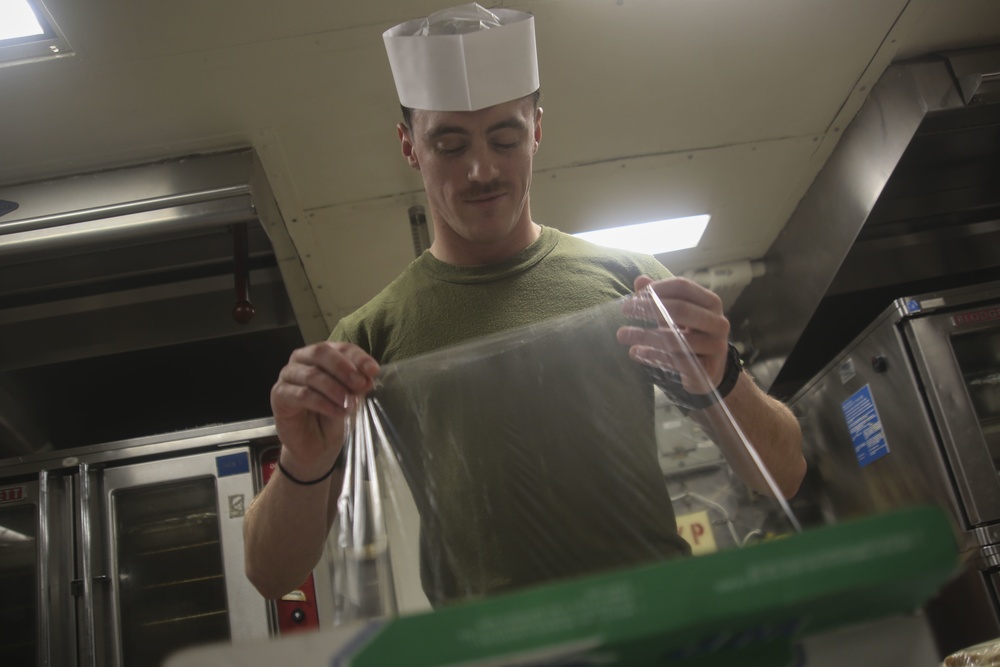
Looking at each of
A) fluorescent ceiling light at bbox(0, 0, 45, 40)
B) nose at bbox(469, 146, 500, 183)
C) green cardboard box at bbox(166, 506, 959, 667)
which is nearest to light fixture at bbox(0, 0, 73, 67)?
fluorescent ceiling light at bbox(0, 0, 45, 40)

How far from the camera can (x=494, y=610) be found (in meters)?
→ 0.34

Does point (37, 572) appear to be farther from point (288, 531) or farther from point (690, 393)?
point (690, 393)

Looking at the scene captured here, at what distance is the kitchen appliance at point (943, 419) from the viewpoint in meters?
2.10

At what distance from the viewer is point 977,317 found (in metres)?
2.31

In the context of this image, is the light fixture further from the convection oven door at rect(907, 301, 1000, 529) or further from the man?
the convection oven door at rect(907, 301, 1000, 529)

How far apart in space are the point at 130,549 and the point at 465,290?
189 centimetres

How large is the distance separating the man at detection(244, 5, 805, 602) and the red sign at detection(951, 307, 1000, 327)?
5.22ft

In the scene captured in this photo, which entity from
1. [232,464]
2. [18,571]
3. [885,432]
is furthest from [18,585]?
[885,432]

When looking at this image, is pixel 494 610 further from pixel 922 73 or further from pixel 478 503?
pixel 922 73

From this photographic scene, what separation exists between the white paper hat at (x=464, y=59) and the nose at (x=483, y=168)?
92 mm

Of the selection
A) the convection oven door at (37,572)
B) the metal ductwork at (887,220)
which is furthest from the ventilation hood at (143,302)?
the metal ductwork at (887,220)

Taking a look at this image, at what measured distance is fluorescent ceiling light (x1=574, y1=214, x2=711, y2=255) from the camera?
2.82m

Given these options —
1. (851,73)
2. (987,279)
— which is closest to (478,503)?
(851,73)

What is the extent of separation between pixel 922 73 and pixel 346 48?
1647 mm
